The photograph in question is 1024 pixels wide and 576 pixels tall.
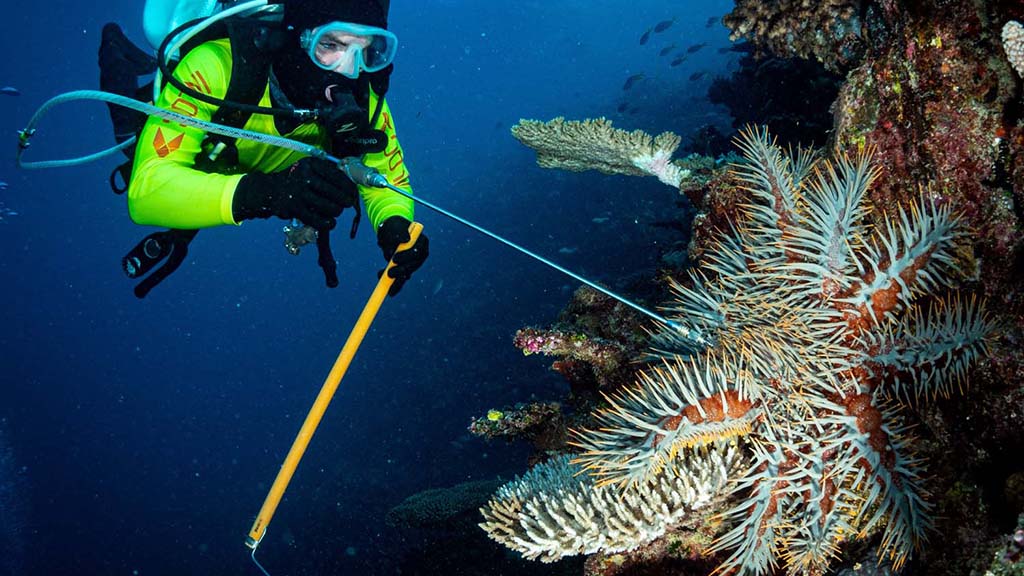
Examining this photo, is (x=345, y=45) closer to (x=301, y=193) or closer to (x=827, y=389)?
(x=301, y=193)

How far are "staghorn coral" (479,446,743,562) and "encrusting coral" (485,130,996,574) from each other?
1.0 inches

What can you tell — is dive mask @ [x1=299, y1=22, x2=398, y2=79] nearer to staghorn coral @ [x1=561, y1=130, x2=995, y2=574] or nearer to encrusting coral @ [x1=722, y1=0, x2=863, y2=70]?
encrusting coral @ [x1=722, y1=0, x2=863, y2=70]

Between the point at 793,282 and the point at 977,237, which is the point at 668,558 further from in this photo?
the point at 977,237

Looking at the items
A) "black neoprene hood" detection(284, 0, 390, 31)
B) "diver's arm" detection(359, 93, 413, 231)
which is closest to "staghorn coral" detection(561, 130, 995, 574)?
"diver's arm" detection(359, 93, 413, 231)

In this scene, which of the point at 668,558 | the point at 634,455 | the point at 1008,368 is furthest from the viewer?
the point at 668,558

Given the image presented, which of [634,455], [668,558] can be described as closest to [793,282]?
[634,455]

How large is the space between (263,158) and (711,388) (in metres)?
4.49

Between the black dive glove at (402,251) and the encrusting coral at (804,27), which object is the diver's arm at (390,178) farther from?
the encrusting coral at (804,27)

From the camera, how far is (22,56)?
134 feet

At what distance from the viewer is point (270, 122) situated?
181 inches

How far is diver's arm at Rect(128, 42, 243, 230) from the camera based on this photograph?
3.72 metres

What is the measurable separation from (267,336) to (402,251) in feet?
113

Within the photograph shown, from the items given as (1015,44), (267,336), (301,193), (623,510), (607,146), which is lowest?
(267,336)

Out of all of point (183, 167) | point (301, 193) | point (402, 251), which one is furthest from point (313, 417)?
point (183, 167)
